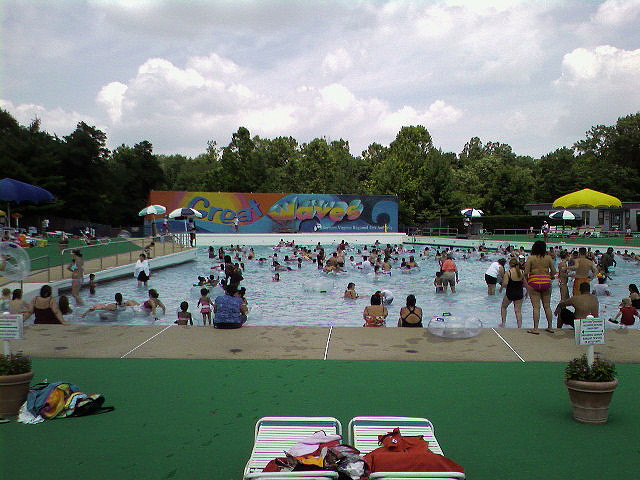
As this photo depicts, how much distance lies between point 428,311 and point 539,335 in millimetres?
8665

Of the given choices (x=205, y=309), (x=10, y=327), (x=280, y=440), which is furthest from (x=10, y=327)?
(x=205, y=309)

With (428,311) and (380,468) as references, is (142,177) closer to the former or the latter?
(428,311)

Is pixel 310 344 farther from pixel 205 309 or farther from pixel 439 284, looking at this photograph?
pixel 439 284

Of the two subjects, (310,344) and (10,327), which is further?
(310,344)

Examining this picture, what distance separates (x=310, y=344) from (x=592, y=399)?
12.7ft

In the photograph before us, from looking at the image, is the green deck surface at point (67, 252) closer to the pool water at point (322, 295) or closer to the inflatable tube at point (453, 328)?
the pool water at point (322, 295)

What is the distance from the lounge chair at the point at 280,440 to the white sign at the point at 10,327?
259cm

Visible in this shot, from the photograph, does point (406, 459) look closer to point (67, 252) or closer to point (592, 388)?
point (592, 388)

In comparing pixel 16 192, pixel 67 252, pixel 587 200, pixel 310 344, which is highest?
pixel 16 192

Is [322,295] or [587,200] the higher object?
[587,200]

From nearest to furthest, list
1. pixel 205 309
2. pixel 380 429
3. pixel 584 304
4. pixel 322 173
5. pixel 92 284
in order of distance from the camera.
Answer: pixel 380 429, pixel 584 304, pixel 205 309, pixel 92 284, pixel 322 173

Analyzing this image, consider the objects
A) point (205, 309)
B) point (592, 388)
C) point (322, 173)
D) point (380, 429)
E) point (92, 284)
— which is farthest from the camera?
point (322, 173)

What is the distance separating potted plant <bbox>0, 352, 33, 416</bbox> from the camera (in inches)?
186

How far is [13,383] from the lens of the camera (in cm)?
475
